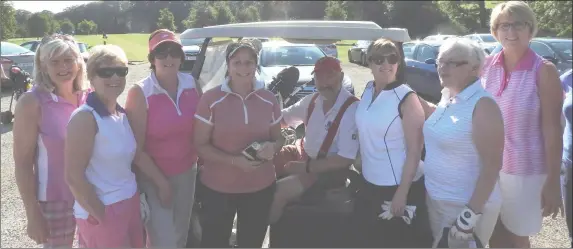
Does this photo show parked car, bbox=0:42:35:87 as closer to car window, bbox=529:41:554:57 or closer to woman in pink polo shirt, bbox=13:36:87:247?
woman in pink polo shirt, bbox=13:36:87:247

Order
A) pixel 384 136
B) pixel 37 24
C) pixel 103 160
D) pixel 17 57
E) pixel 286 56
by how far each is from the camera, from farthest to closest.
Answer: pixel 17 57, pixel 286 56, pixel 37 24, pixel 384 136, pixel 103 160

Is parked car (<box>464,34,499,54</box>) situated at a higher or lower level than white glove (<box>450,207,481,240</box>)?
higher

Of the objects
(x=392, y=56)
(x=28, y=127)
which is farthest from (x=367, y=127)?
(x=28, y=127)

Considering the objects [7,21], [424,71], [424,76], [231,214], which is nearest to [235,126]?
[231,214]

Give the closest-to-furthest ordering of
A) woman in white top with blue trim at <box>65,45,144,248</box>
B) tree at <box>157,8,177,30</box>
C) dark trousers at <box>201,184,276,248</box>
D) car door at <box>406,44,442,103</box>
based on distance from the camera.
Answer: woman in white top with blue trim at <box>65,45,144,248</box> < dark trousers at <box>201,184,276,248</box> < tree at <box>157,8,177,30</box> < car door at <box>406,44,442,103</box>

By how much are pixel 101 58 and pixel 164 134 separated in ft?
1.73

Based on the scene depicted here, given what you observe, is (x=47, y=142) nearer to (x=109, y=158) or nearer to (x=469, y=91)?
(x=109, y=158)

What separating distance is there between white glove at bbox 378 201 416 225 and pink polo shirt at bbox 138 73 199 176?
115 centimetres

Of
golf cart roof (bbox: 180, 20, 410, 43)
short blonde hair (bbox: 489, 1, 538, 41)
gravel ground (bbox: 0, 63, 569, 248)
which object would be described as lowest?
gravel ground (bbox: 0, 63, 569, 248)

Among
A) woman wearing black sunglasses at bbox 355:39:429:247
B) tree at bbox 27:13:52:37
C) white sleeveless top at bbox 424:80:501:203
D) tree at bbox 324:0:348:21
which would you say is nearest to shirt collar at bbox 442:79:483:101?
white sleeveless top at bbox 424:80:501:203

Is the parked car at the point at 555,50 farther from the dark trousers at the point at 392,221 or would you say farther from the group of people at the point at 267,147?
the dark trousers at the point at 392,221

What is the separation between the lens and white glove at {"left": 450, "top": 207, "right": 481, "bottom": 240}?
2.31 metres

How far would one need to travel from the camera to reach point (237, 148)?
265 centimetres

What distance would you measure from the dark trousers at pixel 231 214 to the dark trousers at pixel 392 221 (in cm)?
58
